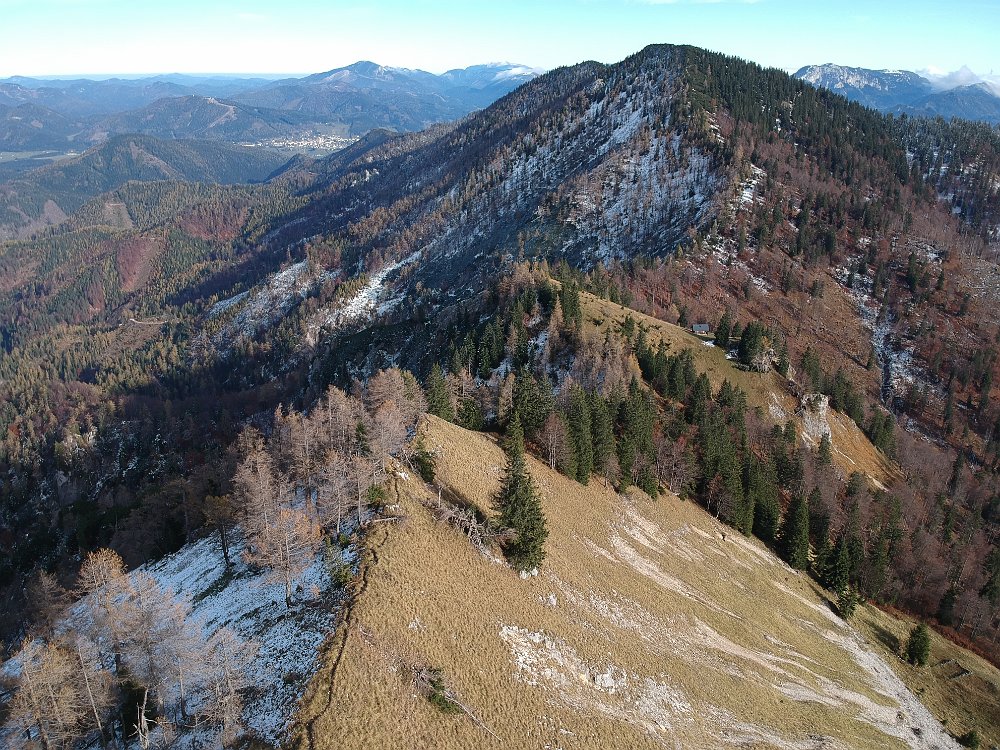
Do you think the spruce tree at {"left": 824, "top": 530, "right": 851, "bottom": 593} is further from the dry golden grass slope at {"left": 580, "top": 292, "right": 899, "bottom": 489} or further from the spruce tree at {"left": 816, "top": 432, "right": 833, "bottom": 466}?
the dry golden grass slope at {"left": 580, "top": 292, "right": 899, "bottom": 489}

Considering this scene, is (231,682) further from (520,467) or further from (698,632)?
(698,632)

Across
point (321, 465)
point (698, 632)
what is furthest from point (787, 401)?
point (321, 465)

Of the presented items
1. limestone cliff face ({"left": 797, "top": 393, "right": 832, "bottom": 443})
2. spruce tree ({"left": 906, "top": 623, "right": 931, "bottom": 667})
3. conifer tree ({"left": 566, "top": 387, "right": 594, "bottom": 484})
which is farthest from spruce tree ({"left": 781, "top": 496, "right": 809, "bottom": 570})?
limestone cliff face ({"left": 797, "top": 393, "right": 832, "bottom": 443})

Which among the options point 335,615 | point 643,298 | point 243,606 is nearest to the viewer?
point 335,615

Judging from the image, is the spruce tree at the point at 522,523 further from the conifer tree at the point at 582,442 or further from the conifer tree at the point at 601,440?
the conifer tree at the point at 601,440

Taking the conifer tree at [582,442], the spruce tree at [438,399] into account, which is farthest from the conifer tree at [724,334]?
the spruce tree at [438,399]
